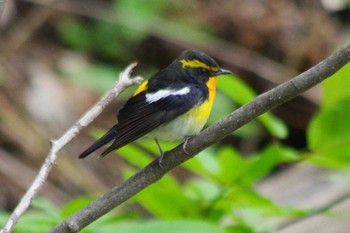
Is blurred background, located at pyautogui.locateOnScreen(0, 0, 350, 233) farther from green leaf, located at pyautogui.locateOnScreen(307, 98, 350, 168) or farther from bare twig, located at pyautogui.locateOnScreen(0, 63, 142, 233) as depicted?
bare twig, located at pyautogui.locateOnScreen(0, 63, 142, 233)

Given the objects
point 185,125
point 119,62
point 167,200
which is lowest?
point 167,200

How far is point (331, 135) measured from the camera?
2393 millimetres

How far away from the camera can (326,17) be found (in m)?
8.43

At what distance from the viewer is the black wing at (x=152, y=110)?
3.05 metres

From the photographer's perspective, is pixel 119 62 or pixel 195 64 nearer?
pixel 195 64

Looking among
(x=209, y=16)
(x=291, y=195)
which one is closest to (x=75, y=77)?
(x=209, y=16)

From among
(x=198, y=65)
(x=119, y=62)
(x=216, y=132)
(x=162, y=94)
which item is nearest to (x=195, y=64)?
(x=198, y=65)

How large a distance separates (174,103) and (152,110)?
110 millimetres

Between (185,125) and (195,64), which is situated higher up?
(195,64)

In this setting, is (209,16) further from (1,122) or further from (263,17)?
(1,122)

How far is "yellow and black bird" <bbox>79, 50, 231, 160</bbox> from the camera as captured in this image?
3.12m

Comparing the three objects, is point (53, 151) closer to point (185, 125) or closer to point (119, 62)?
point (185, 125)

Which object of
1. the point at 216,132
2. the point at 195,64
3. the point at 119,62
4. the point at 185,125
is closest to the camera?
the point at 216,132

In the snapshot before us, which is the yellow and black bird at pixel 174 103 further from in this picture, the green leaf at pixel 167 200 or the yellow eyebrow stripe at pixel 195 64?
the green leaf at pixel 167 200
